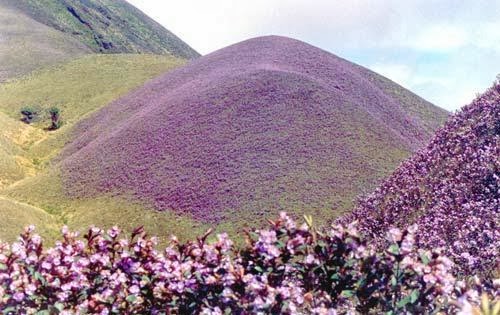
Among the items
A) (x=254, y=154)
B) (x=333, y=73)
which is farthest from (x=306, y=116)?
(x=333, y=73)

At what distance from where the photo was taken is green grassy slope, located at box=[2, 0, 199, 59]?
12329 centimetres

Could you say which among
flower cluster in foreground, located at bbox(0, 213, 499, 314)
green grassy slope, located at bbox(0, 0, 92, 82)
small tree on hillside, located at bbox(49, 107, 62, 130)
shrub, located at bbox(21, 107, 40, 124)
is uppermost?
flower cluster in foreground, located at bbox(0, 213, 499, 314)

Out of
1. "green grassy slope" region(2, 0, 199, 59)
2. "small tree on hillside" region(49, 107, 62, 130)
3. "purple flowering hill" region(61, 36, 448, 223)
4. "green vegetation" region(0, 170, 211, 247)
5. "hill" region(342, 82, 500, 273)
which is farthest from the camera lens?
"green grassy slope" region(2, 0, 199, 59)

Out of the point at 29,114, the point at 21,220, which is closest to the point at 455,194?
the point at 21,220

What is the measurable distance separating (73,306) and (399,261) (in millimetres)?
2934

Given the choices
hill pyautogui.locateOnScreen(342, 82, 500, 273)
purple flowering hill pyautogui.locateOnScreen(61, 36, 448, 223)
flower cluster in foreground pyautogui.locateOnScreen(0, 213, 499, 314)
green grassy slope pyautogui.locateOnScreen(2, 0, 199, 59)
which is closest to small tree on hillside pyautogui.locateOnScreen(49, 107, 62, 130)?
purple flowering hill pyautogui.locateOnScreen(61, 36, 448, 223)

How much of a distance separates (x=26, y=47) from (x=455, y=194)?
243ft

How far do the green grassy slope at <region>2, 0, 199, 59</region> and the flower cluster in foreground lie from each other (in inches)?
4611

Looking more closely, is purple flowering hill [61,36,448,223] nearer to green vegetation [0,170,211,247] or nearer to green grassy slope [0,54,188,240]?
green vegetation [0,170,211,247]

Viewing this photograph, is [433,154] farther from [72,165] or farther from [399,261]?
[72,165]

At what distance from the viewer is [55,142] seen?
37156 mm

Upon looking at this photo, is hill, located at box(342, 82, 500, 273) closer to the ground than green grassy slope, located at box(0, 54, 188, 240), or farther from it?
farther from it

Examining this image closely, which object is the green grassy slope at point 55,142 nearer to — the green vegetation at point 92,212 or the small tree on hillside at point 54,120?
the green vegetation at point 92,212

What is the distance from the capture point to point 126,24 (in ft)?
Result: 551
